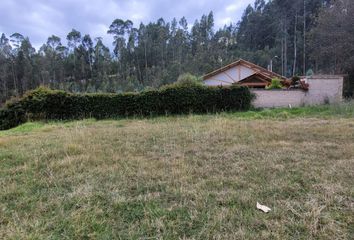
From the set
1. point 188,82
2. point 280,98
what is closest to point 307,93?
point 280,98

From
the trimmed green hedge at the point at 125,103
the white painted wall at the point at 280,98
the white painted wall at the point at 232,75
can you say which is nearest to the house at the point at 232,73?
the white painted wall at the point at 232,75

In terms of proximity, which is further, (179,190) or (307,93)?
(307,93)

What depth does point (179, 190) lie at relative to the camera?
2.76 m

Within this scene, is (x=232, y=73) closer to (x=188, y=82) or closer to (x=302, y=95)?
(x=302, y=95)

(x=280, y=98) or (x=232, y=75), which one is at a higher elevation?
(x=232, y=75)

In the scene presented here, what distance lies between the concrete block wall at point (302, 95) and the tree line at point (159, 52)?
19.8 meters

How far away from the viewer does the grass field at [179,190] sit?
2.03 meters

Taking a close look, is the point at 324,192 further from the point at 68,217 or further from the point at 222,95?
the point at 222,95

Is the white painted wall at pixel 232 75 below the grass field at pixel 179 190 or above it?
above

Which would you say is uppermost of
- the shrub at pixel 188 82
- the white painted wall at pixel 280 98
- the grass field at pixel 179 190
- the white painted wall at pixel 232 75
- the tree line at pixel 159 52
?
the tree line at pixel 159 52

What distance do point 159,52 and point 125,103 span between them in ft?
131

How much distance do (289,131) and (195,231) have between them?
508 cm

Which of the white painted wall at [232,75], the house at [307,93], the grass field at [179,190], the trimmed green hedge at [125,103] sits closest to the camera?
the grass field at [179,190]

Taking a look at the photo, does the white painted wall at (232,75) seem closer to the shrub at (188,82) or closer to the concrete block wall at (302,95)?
the shrub at (188,82)
